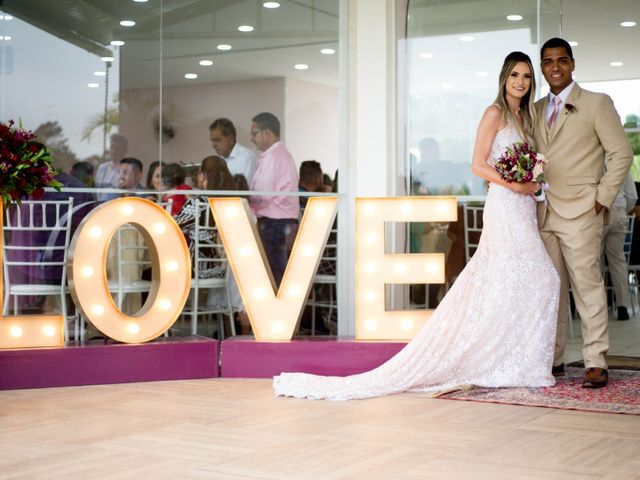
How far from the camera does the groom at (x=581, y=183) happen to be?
18.0 ft

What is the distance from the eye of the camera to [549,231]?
5727 mm

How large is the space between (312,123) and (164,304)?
5.96 feet

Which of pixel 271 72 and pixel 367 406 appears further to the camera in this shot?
pixel 271 72

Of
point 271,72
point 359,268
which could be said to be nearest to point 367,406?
point 359,268

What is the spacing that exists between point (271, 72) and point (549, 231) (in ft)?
7.67

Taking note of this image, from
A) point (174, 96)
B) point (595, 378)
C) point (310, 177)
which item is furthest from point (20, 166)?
point (595, 378)

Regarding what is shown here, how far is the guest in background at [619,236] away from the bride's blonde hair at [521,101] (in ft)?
6.79

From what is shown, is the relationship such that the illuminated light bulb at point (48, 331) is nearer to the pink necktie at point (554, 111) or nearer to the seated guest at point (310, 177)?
the seated guest at point (310, 177)

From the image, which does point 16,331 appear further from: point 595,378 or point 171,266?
point 595,378

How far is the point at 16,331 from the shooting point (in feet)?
18.6

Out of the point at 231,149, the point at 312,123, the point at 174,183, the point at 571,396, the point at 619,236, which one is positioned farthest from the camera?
the point at 619,236

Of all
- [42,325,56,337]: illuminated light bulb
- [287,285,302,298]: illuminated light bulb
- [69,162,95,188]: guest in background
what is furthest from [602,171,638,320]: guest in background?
[42,325,56,337]: illuminated light bulb

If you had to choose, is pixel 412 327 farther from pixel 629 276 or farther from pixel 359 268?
pixel 629 276

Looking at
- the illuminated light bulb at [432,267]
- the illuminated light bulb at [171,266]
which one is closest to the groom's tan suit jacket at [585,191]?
the illuminated light bulb at [432,267]
